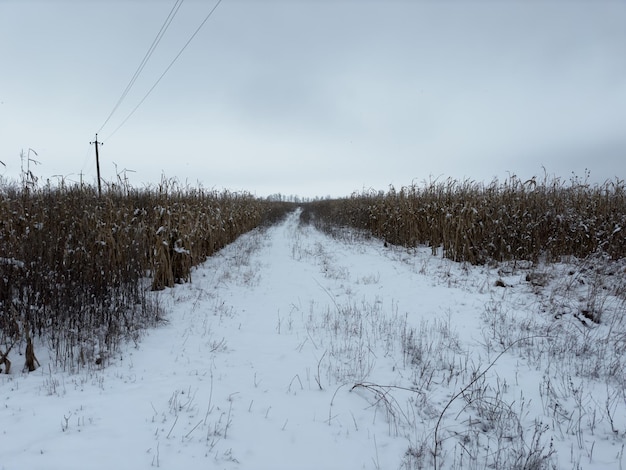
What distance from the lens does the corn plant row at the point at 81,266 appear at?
163 inches

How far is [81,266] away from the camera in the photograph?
492 cm

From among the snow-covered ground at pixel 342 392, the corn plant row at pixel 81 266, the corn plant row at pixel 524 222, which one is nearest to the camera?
the snow-covered ground at pixel 342 392

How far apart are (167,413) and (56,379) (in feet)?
4.93

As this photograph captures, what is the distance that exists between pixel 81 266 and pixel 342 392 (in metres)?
4.48

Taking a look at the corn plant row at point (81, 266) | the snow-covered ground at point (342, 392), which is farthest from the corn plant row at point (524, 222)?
the corn plant row at point (81, 266)

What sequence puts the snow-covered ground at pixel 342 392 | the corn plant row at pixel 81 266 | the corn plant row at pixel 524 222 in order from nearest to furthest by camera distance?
the snow-covered ground at pixel 342 392, the corn plant row at pixel 81 266, the corn plant row at pixel 524 222

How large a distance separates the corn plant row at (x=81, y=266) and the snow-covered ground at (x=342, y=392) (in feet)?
1.32

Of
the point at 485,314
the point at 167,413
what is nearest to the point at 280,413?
the point at 167,413

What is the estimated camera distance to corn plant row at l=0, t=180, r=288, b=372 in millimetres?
4152

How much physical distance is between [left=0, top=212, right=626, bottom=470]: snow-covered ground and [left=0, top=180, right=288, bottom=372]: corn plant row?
40 cm

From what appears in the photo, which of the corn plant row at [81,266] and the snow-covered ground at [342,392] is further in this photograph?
the corn plant row at [81,266]

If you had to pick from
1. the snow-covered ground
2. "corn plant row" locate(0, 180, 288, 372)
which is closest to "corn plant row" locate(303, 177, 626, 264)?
the snow-covered ground

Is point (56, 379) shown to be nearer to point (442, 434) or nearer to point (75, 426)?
point (75, 426)

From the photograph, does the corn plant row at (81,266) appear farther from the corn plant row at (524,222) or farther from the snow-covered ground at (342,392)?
the corn plant row at (524,222)
